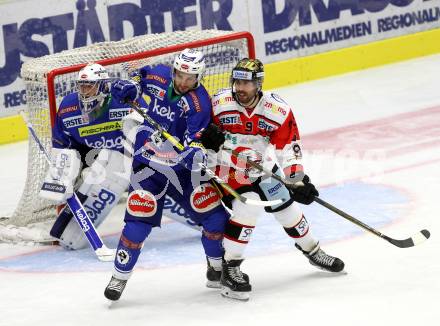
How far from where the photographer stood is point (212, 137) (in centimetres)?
509

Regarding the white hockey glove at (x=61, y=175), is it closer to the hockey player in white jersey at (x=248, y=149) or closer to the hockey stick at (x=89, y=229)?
the hockey stick at (x=89, y=229)

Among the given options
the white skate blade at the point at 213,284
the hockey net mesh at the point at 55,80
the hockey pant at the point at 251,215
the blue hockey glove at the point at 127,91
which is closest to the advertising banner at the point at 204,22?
the hockey net mesh at the point at 55,80

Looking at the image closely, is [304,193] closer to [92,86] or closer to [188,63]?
[188,63]

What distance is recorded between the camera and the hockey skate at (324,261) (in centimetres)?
543

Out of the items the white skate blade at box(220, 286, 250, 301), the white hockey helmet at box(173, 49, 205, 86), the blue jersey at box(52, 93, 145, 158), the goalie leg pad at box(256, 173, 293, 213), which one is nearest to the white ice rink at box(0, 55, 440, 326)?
the white skate blade at box(220, 286, 250, 301)

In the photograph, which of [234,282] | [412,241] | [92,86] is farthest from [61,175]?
[412,241]

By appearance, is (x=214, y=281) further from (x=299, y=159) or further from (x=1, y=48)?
(x=1, y=48)

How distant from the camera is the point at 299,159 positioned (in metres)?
5.21

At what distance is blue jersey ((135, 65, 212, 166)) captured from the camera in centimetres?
525

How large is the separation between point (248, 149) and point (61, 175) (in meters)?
1.48

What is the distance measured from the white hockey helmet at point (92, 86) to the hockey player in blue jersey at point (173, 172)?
0.73 metres

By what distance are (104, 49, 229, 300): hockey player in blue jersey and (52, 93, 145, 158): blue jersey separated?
89 cm

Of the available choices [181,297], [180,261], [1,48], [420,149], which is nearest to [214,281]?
[181,297]

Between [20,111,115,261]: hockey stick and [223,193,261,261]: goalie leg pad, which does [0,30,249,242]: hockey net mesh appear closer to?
[20,111,115,261]: hockey stick
